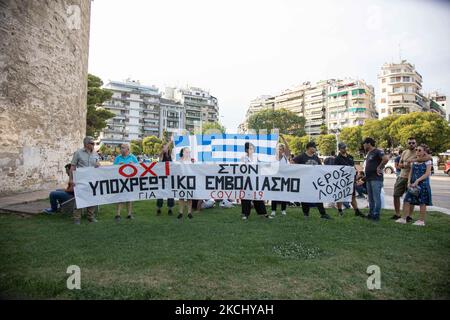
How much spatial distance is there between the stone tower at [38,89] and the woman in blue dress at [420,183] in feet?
39.8

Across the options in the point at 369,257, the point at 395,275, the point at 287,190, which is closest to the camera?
the point at 395,275

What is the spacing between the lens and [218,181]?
A: 7.25 m

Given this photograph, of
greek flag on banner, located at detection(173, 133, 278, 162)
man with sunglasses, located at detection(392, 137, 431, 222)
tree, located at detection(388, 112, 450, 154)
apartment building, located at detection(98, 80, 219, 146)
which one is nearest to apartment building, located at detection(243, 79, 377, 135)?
apartment building, located at detection(98, 80, 219, 146)

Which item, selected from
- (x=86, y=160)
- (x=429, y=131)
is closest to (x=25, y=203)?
(x=86, y=160)

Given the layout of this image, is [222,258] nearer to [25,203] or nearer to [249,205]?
[249,205]

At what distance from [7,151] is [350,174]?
1094 centimetres

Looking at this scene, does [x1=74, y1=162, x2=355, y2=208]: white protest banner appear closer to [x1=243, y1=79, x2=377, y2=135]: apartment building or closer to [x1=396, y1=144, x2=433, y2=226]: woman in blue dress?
[x1=396, y1=144, x2=433, y2=226]: woman in blue dress

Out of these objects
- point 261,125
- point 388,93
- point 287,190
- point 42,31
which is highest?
point 388,93

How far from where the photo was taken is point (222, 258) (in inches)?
168

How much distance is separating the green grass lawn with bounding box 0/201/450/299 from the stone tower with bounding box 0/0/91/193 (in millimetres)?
4552

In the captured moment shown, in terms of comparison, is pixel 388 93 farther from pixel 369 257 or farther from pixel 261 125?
pixel 369 257

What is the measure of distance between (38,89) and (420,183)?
1262 cm
